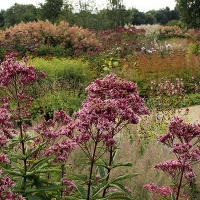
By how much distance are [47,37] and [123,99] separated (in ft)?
51.6

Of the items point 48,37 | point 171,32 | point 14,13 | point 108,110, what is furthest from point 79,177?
point 14,13

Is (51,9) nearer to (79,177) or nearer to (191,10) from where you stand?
(191,10)

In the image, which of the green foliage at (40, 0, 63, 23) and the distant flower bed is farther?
the green foliage at (40, 0, 63, 23)

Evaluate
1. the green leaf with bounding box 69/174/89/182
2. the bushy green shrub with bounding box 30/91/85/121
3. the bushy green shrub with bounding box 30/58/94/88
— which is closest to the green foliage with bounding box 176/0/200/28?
the bushy green shrub with bounding box 30/58/94/88

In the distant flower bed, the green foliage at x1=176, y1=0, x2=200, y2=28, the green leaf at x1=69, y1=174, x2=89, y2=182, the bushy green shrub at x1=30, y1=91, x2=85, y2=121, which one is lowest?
the bushy green shrub at x1=30, y1=91, x2=85, y2=121

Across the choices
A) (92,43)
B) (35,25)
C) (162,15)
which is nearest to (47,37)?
(35,25)

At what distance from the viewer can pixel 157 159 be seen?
176 inches

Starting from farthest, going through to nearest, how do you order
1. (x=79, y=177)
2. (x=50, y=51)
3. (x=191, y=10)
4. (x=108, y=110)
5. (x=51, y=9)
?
(x=51, y=9)
(x=191, y=10)
(x=50, y=51)
(x=79, y=177)
(x=108, y=110)

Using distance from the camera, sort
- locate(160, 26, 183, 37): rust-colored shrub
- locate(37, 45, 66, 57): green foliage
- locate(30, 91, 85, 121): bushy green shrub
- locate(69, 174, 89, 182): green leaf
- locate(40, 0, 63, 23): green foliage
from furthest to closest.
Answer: locate(160, 26, 183, 37): rust-colored shrub
locate(40, 0, 63, 23): green foliage
locate(37, 45, 66, 57): green foliage
locate(30, 91, 85, 121): bushy green shrub
locate(69, 174, 89, 182): green leaf

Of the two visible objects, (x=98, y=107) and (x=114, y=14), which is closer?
(x=98, y=107)

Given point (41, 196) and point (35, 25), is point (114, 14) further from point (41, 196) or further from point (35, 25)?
point (41, 196)

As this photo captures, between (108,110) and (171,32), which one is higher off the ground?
(171,32)

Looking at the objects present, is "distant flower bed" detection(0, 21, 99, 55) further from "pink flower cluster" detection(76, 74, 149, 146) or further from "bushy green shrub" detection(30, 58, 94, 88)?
"pink flower cluster" detection(76, 74, 149, 146)

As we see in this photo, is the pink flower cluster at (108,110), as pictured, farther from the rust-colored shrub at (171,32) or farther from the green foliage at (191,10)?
the rust-colored shrub at (171,32)
